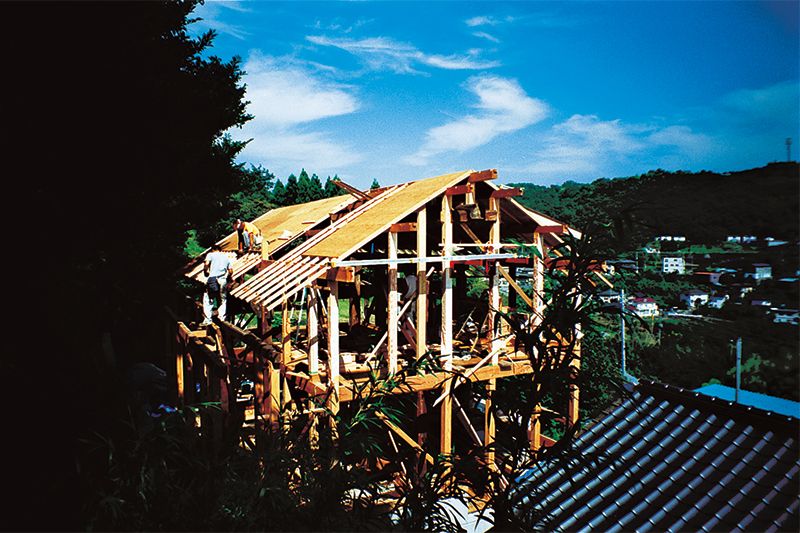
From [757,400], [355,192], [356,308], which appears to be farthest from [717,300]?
[355,192]

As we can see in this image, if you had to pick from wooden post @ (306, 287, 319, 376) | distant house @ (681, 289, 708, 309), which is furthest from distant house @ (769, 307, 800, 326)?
wooden post @ (306, 287, 319, 376)

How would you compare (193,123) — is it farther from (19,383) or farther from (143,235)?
(19,383)

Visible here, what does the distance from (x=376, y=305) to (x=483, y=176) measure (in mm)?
5876

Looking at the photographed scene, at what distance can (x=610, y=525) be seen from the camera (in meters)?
6.34

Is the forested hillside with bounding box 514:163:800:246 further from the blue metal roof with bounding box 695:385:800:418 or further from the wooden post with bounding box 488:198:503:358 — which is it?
the wooden post with bounding box 488:198:503:358

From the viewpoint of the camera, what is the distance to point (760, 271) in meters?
34.7

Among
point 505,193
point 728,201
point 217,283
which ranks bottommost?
point 217,283

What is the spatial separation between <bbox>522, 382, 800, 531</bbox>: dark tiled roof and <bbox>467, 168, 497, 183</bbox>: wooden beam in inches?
198

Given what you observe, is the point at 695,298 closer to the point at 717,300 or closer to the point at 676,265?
the point at 717,300

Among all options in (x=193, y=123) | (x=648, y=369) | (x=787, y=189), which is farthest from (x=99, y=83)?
(x=648, y=369)

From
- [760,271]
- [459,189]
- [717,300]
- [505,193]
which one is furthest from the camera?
[717,300]

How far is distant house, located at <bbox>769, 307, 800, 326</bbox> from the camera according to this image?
3484 centimetres

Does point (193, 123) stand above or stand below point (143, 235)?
above

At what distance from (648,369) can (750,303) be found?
9728mm
